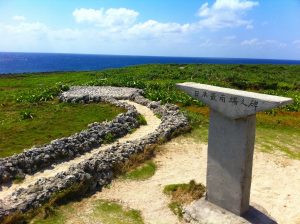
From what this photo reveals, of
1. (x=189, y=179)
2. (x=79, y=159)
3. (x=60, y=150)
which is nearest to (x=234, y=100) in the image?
(x=189, y=179)

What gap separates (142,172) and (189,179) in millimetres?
2381

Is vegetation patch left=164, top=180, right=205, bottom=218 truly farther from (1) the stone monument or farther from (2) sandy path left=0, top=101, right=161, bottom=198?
(2) sandy path left=0, top=101, right=161, bottom=198

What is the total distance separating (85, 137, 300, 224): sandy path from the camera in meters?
14.9

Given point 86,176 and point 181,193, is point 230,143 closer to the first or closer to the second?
point 181,193

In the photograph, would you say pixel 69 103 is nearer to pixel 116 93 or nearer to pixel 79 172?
pixel 116 93

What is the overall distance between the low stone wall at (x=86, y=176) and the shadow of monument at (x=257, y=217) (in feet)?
21.5

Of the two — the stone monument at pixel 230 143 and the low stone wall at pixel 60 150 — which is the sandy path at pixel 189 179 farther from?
the low stone wall at pixel 60 150

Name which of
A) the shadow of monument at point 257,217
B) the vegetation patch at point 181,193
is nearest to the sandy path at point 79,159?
the vegetation patch at point 181,193

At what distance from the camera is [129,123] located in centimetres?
2594

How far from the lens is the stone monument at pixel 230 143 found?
41.2 ft

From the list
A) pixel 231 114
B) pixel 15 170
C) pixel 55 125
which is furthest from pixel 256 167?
pixel 55 125

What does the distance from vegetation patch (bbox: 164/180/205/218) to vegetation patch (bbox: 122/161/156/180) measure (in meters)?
1.85

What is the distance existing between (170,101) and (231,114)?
24.0 metres

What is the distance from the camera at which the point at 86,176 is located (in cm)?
1625
